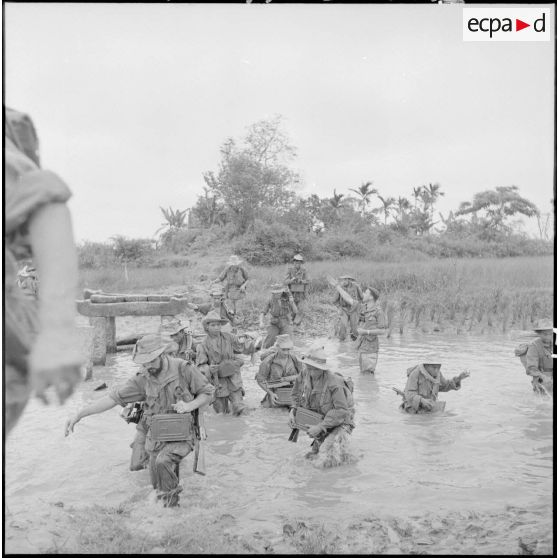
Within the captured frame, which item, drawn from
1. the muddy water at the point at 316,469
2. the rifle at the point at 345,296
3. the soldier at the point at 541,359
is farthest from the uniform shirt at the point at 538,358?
the rifle at the point at 345,296

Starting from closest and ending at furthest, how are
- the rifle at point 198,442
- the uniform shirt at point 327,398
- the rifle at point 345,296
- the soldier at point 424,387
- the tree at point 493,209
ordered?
the rifle at point 198,442 → the uniform shirt at point 327,398 → the soldier at point 424,387 → the rifle at point 345,296 → the tree at point 493,209

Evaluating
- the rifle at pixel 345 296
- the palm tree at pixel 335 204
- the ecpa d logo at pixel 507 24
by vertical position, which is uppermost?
the palm tree at pixel 335 204

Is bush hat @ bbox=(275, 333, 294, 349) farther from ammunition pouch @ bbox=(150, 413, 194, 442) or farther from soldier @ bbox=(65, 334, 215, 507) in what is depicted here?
ammunition pouch @ bbox=(150, 413, 194, 442)

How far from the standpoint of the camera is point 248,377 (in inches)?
420

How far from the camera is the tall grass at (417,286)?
49.6 ft

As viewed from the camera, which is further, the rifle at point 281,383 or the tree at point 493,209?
the tree at point 493,209

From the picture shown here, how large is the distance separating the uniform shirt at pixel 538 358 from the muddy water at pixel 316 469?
53 centimetres

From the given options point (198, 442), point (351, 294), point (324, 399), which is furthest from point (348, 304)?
point (198, 442)

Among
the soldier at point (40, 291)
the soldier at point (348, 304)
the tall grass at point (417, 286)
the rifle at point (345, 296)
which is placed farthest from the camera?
the tall grass at point (417, 286)

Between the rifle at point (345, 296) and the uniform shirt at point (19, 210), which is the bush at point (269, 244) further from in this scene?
the uniform shirt at point (19, 210)

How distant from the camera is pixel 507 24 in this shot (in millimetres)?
3965

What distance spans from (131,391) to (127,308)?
5.89 metres

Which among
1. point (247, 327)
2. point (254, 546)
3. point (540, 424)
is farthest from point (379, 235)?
point (254, 546)

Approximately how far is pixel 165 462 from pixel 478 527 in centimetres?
232
